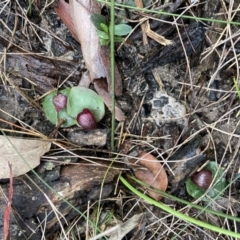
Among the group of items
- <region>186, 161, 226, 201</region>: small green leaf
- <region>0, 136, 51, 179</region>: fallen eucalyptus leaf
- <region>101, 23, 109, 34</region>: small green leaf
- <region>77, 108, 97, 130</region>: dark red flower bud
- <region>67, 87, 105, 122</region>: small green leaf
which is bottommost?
<region>186, 161, 226, 201</region>: small green leaf

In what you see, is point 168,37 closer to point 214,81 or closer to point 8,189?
point 214,81

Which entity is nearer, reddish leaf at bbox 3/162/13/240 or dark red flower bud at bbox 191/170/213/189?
reddish leaf at bbox 3/162/13/240

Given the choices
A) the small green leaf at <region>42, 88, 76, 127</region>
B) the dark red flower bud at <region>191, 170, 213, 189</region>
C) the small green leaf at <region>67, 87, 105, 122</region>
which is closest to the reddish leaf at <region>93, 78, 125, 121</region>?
the small green leaf at <region>67, 87, 105, 122</region>

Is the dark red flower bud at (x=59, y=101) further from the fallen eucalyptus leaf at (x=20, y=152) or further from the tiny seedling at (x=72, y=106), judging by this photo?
the fallen eucalyptus leaf at (x=20, y=152)

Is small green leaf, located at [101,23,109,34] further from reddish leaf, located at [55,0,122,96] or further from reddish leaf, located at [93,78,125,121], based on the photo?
reddish leaf, located at [93,78,125,121]

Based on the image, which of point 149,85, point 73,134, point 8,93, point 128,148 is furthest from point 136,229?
point 8,93

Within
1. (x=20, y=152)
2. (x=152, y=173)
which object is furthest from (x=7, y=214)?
(x=152, y=173)

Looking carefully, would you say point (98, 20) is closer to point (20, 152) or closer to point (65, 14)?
point (65, 14)
